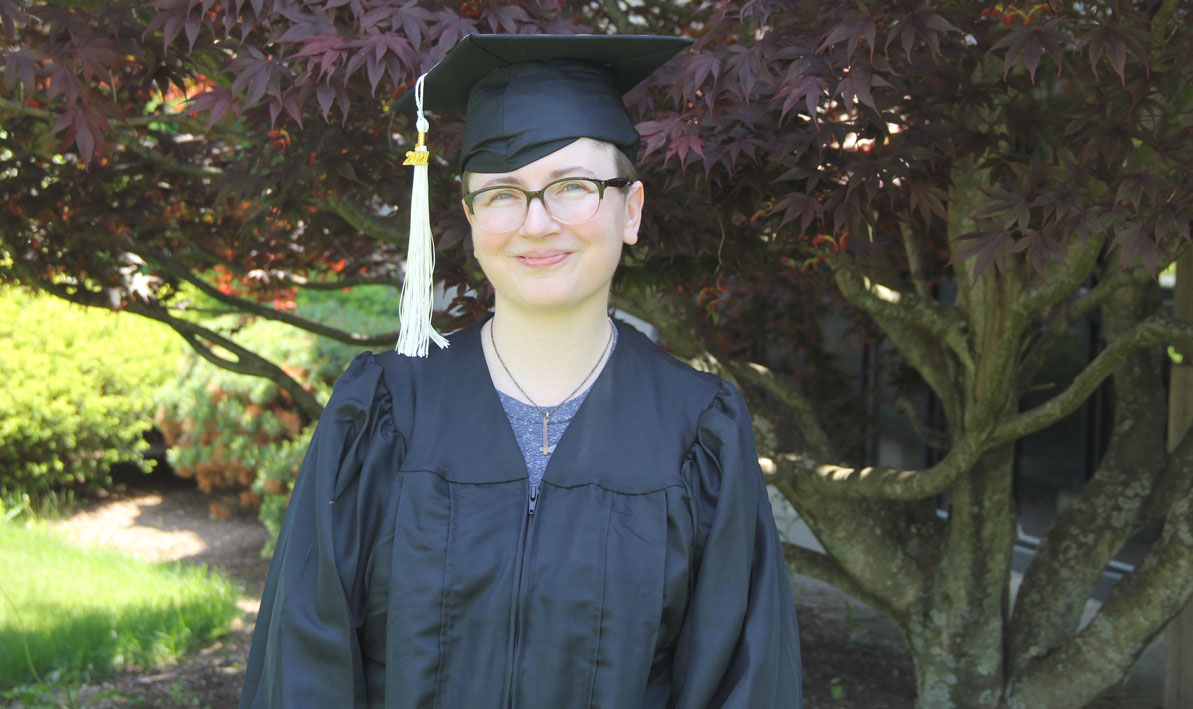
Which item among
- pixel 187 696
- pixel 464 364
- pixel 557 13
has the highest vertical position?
pixel 557 13

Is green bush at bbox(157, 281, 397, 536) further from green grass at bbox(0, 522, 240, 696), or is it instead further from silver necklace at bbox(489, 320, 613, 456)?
silver necklace at bbox(489, 320, 613, 456)

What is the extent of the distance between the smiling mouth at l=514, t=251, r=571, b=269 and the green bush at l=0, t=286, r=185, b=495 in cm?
594

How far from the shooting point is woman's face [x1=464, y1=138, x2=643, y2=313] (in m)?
1.73

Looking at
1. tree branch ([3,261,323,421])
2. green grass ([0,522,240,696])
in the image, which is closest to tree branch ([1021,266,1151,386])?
tree branch ([3,261,323,421])

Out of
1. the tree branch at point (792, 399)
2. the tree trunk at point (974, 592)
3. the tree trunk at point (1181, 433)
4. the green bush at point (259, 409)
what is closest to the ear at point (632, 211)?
the tree branch at point (792, 399)

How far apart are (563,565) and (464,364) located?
388mm

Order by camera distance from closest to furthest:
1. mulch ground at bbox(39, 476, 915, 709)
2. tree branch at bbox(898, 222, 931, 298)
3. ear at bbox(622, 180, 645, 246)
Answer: ear at bbox(622, 180, 645, 246), tree branch at bbox(898, 222, 931, 298), mulch ground at bbox(39, 476, 915, 709)

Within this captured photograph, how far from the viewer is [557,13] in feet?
8.13

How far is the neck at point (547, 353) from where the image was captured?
6.01 feet

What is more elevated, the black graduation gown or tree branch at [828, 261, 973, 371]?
tree branch at [828, 261, 973, 371]

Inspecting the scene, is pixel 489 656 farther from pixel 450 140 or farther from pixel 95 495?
pixel 95 495

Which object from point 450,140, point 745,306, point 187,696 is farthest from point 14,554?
point 450,140

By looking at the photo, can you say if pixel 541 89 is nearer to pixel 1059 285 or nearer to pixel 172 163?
pixel 1059 285

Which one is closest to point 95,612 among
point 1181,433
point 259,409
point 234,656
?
point 234,656
